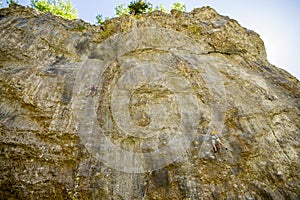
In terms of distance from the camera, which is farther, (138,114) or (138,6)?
(138,6)

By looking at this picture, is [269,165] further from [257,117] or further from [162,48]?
[162,48]

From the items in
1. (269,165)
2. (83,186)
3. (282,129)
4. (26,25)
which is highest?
(26,25)

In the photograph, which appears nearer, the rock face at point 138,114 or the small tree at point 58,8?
the rock face at point 138,114

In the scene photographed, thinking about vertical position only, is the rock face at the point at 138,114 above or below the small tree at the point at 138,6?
below

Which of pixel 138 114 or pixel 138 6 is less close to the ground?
pixel 138 6

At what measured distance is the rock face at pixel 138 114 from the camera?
8.32 metres

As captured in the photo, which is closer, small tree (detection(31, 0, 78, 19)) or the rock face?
the rock face

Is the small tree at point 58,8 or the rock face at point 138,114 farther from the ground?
the small tree at point 58,8

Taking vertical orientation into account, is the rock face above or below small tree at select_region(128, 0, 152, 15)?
below

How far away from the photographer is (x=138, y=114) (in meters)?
10.3

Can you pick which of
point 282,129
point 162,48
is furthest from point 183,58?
point 282,129

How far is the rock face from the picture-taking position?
8.32 metres

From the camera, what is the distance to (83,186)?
8172mm

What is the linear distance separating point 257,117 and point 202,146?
324 centimetres
